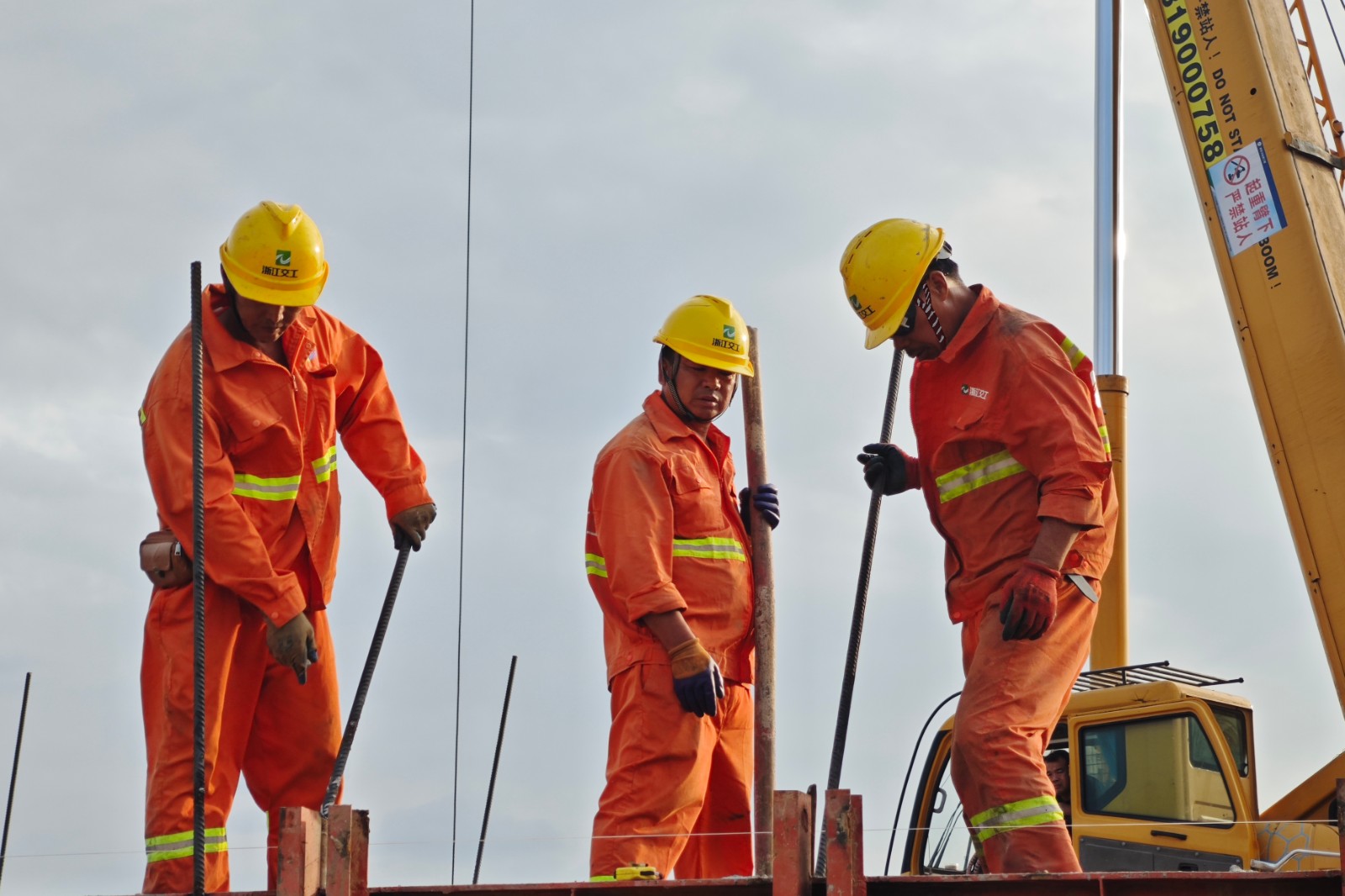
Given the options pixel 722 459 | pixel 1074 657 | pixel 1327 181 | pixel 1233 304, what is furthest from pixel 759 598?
pixel 1327 181

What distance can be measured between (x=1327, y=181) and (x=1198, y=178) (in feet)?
2.02

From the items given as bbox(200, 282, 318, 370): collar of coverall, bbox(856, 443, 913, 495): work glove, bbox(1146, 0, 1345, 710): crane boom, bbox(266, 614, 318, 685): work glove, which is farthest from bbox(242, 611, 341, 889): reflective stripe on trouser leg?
bbox(1146, 0, 1345, 710): crane boom

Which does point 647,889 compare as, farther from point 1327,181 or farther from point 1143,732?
point 1327,181

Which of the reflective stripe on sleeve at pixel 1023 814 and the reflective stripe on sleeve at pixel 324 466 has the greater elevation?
the reflective stripe on sleeve at pixel 324 466

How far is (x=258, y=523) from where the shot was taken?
18.4ft

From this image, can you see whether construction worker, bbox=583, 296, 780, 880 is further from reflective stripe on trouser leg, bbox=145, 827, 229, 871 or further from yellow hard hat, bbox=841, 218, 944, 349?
reflective stripe on trouser leg, bbox=145, 827, 229, 871

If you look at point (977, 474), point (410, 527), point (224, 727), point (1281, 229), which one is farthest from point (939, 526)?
point (1281, 229)

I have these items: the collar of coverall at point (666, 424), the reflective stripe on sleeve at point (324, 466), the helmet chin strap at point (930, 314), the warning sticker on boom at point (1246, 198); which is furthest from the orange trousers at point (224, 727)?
the warning sticker on boom at point (1246, 198)

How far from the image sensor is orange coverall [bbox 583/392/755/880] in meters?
5.57

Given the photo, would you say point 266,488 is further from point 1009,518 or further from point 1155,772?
point 1155,772

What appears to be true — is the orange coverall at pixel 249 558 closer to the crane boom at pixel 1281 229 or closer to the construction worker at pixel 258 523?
the construction worker at pixel 258 523

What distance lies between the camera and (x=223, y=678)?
17.8 feet

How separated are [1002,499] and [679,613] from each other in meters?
1.13

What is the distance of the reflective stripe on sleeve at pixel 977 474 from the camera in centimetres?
522
